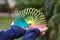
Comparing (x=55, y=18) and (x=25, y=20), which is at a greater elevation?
(x=25, y=20)

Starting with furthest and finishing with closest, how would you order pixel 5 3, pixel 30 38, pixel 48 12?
pixel 5 3
pixel 48 12
pixel 30 38

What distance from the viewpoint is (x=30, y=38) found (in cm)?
109

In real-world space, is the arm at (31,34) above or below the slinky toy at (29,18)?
below

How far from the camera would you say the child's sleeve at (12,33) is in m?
1.17

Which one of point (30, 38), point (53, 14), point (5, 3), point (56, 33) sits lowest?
point (5, 3)

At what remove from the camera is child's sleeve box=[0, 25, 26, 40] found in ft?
3.85

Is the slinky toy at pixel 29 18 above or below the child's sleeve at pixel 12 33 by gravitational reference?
above

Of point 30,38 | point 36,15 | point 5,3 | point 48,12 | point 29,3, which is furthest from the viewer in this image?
point 5,3

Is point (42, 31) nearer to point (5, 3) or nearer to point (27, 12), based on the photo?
point (27, 12)

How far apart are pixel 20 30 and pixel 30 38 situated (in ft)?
0.34

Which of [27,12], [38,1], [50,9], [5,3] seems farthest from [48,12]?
[5,3]

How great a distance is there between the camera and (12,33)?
3.87 ft

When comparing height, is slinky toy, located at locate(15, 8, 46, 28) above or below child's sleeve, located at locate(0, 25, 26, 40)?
above

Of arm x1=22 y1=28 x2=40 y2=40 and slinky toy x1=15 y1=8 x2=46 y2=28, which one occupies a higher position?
slinky toy x1=15 y1=8 x2=46 y2=28
